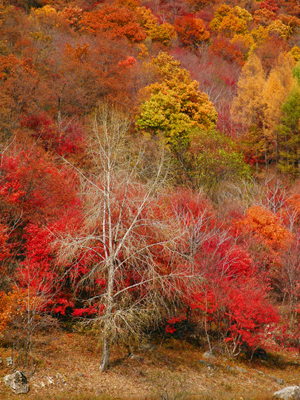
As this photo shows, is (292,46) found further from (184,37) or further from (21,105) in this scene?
(21,105)

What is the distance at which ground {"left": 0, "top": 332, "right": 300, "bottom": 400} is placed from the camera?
1116 centimetres

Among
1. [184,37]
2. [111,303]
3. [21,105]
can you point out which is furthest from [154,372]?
[184,37]

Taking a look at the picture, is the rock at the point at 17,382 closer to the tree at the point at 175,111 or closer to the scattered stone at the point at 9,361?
the scattered stone at the point at 9,361

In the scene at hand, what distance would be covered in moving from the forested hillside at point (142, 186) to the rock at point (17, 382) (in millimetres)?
1190

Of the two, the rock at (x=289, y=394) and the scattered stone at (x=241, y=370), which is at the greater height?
the rock at (x=289, y=394)

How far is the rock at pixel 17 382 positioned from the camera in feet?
34.4

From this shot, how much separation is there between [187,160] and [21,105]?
35.1ft

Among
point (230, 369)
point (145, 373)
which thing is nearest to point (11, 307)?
point (145, 373)

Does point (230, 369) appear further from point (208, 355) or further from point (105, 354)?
point (105, 354)

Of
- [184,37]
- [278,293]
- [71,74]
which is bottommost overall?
[278,293]

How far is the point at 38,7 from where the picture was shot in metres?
49.8

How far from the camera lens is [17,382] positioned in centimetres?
1059

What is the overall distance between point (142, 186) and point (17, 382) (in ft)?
22.2

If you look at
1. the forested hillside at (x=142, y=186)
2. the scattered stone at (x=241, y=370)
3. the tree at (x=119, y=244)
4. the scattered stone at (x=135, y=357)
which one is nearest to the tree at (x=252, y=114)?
the forested hillside at (x=142, y=186)
